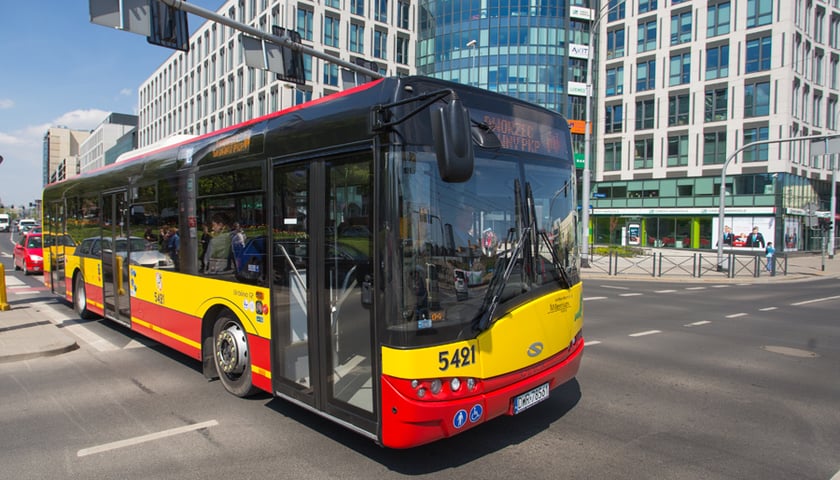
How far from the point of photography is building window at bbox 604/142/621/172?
52.2 m

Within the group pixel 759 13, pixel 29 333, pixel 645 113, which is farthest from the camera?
pixel 645 113

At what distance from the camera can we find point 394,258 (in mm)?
3756

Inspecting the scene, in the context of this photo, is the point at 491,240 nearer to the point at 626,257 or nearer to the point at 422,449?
the point at 422,449

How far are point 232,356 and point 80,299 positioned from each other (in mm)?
6428

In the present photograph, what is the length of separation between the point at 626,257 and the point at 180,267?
96.8 ft

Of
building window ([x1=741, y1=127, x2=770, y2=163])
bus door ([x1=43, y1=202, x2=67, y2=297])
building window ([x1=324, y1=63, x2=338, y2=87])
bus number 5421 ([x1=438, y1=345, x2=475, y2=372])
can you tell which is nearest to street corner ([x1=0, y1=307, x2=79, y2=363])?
bus door ([x1=43, y1=202, x2=67, y2=297])

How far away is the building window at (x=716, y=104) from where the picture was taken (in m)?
44.2

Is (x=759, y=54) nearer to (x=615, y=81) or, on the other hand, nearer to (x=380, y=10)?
(x=615, y=81)

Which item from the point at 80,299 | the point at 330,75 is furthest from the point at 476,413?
the point at 330,75

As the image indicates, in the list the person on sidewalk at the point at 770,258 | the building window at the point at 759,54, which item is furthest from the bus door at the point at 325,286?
the building window at the point at 759,54

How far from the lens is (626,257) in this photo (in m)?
31.7

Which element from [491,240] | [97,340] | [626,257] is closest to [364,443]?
[491,240]

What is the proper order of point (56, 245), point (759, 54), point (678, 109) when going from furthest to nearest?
point (678, 109), point (759, 54), point (56, 245)

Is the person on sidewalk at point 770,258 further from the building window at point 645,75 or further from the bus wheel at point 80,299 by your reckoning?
the building window at point 645,75
